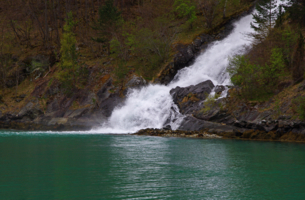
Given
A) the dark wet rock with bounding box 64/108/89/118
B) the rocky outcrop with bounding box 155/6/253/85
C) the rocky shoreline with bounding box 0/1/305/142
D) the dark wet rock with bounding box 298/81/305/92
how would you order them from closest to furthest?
the rocky shoreline with bounding box 0/1/305/142 → the dark wet rock with bounding box 298/81/305/92 → the dark wet rock with bounding box 64/108/89/118 → the rocky outcrop with bounding box 155/6/253/85

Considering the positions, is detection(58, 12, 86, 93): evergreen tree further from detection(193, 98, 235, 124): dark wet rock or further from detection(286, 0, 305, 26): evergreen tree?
detection(286, 0, 305, 26): evergreen tree

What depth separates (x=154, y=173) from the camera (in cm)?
1541

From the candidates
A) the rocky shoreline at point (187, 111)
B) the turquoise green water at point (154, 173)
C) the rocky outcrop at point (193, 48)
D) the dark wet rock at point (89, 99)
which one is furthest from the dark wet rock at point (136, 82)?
the turquoise green water at point (154, 173)

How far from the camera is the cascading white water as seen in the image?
41.7m

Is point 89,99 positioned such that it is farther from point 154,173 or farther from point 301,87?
point 154,173

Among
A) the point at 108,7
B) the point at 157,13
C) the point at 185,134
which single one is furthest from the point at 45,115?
the point at 157,13

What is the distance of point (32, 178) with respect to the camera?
14.0m

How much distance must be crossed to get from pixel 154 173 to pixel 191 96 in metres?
25.9

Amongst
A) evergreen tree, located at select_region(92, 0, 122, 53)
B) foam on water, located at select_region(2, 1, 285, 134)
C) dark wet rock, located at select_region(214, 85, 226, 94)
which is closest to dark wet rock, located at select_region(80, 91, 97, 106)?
foam on water, located at select_region(2, 1, 285, 134)

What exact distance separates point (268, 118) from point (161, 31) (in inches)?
1274

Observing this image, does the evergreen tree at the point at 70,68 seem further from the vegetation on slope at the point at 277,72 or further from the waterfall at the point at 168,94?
the vegetation on slope at the point at 277,72

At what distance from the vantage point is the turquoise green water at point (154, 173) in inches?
468

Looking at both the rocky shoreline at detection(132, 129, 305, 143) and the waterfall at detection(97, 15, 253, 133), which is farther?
the waterfall at detection(97, 15, 253, 133)

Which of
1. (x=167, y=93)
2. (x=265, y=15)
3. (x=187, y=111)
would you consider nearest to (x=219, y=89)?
(x=187, y=111)
